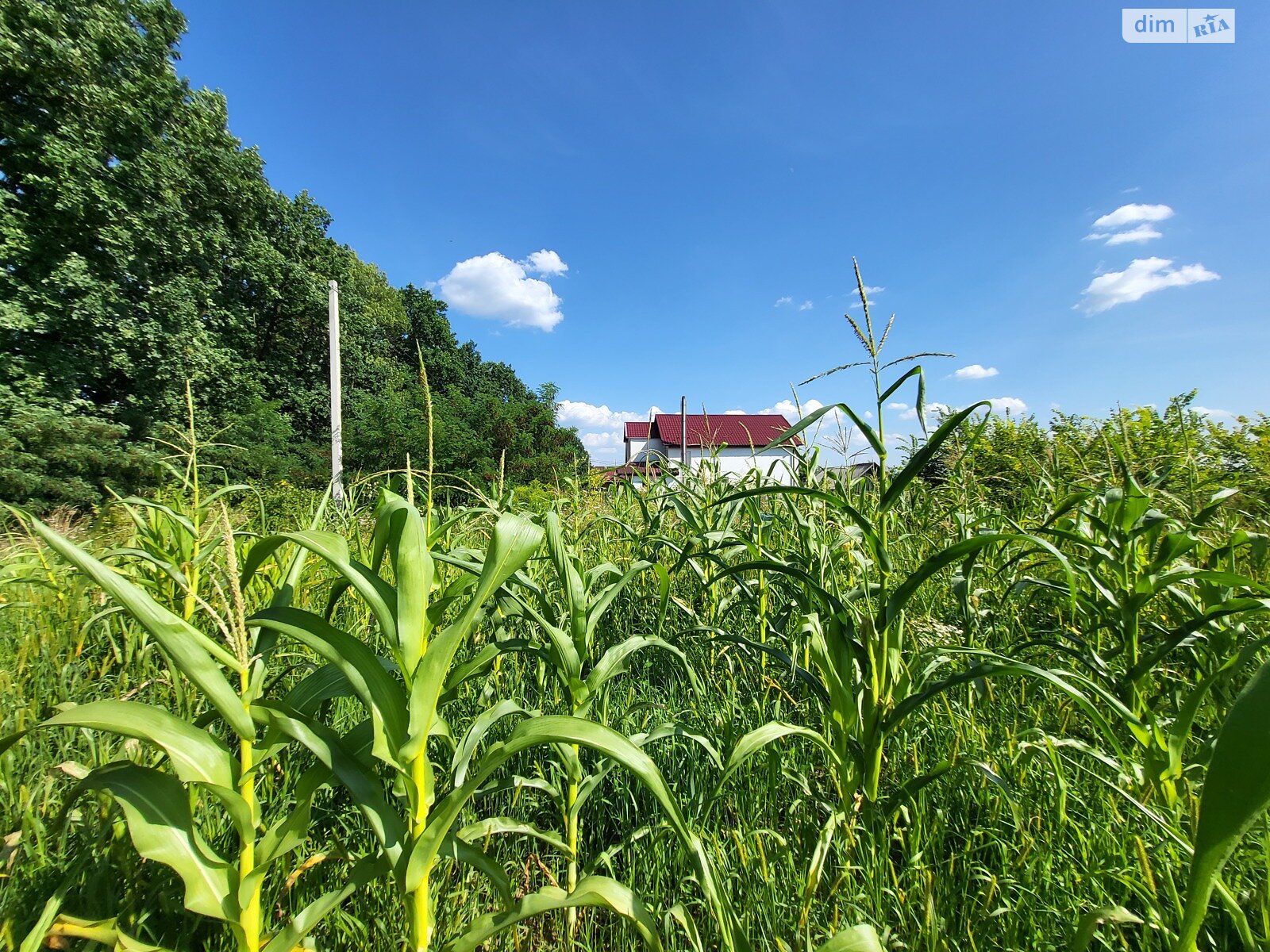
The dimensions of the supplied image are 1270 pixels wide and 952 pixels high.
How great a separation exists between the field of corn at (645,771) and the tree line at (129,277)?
21.5 ft

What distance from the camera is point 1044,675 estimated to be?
31.0 inches

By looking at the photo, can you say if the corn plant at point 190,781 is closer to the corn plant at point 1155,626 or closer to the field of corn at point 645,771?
the field of corn at point 645,771

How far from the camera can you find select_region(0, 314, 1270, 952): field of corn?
0.64m

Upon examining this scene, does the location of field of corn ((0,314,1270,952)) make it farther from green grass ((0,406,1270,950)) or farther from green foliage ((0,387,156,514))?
green foliage ((0,387,156,514))

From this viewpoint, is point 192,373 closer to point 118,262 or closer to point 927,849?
point 118,262

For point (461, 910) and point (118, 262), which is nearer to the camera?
point (461, 910)

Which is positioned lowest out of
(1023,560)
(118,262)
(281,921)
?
(281,921)

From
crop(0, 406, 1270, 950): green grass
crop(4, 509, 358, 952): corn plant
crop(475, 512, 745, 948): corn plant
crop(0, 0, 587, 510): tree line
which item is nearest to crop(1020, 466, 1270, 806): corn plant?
crop(0, 406, 1270, 950): green grass

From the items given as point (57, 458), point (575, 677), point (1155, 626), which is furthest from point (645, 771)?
point (57, 458)

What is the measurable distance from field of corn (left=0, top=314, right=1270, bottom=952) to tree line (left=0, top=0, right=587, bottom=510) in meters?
6.54

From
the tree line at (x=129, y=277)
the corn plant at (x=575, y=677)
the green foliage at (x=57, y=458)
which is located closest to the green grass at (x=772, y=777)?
the corn plant at (x=575, y=677)

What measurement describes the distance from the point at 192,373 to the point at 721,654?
13.3 meters

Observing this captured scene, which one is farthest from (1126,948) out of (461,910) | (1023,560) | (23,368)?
(23,368)

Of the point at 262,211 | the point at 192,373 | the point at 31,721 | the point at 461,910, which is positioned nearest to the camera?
the point at 461,910
